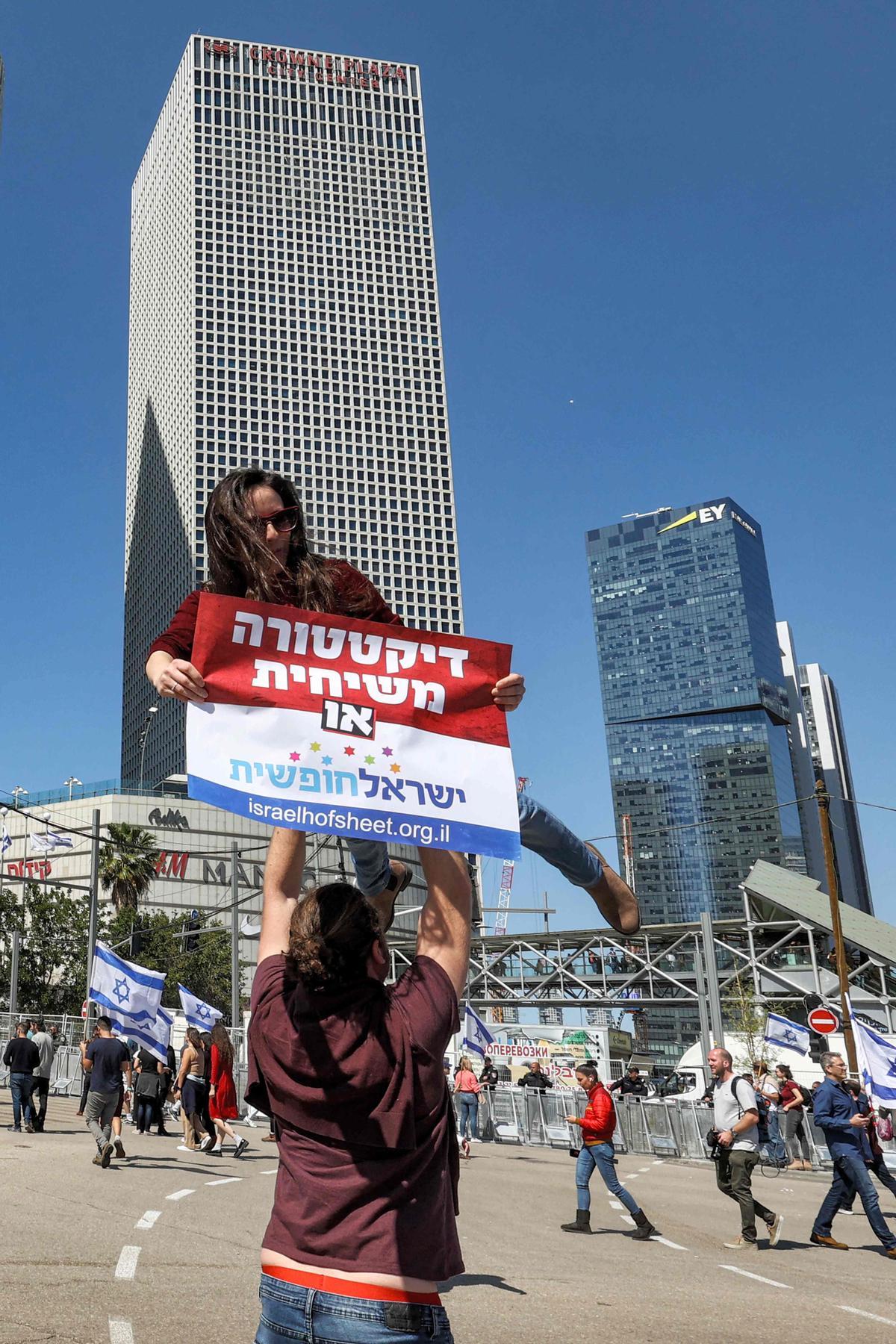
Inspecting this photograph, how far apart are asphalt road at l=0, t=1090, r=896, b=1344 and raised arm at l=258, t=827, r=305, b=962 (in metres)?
3.48

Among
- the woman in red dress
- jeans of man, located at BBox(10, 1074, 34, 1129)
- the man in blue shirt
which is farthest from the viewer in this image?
jeans of man, located at BBox(10, 1074, 34, 1129)

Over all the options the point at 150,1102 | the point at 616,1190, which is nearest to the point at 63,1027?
the point at 150,1102

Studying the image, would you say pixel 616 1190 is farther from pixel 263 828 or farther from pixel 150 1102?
pixel 263 828

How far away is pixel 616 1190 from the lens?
12.0 metres

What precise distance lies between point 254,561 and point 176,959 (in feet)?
218

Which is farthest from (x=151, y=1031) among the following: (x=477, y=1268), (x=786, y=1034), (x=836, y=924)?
(x=836, y=924)

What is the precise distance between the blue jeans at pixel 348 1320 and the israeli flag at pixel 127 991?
16.2 m

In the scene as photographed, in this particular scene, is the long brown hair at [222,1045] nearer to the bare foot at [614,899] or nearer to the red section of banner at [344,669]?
the bare foot at [614,899]

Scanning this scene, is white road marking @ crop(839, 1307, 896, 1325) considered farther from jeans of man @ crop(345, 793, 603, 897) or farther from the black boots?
jeans of man @ crop(345, 793, 603, 897)

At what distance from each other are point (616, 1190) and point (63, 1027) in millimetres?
26268

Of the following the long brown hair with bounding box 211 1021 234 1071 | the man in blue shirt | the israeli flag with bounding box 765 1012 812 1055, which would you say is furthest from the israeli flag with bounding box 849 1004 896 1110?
the israeli flag with bounding box 765 1012 812 1055

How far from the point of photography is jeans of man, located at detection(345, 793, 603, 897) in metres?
3.74

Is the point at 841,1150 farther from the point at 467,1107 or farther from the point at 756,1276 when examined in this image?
the point at 467,1107

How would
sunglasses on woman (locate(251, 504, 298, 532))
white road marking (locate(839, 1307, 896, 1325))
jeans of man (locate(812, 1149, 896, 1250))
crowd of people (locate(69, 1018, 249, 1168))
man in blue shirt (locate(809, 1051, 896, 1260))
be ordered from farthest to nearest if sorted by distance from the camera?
crowd of people (locate(69, 1018, 249, 1168)), man in blue shirt (locate(809, 1051, 896, 1260)), jeans of man (locate(812, 1149, 896, 1250)), white road marking (locate(839, 1307, 896, 1325)), sunglasses on woman (locate(251, 504, 298, 532))
